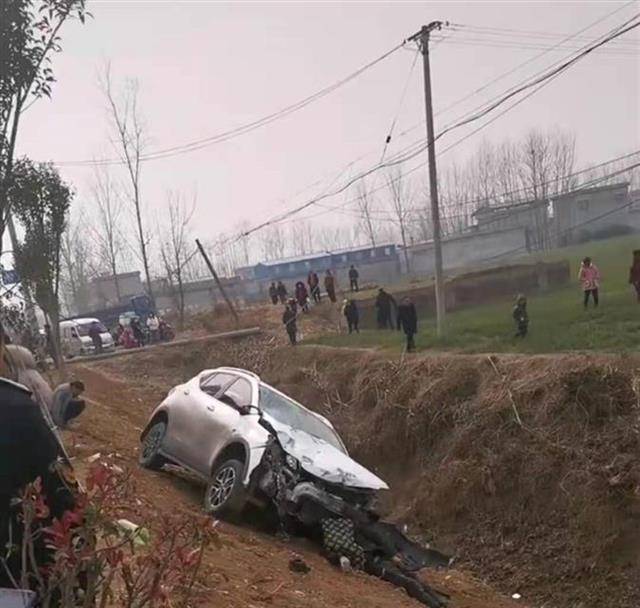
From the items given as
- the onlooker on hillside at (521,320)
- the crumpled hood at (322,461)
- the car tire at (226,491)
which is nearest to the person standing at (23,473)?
the car tire at (226,491)

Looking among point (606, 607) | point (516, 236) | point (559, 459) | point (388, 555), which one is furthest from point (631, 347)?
point (516, 236)

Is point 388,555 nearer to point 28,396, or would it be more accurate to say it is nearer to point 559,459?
point 559,459

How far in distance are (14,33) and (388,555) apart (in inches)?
260

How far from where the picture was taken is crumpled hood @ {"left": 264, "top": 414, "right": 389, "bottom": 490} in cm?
885

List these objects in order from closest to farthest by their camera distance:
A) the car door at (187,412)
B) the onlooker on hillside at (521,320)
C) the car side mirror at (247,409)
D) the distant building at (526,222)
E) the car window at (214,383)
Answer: the car side mirror at (247,409) → the car door at (187,412) → the car window at (214,383) → the onlooker on hillside at (521,320) → the distant building at (526,222)

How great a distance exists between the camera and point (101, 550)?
2.41m

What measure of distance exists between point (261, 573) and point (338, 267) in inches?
2170

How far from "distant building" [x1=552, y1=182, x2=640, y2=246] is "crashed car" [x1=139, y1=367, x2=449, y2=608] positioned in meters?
44.0

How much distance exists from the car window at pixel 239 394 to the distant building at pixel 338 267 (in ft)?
157

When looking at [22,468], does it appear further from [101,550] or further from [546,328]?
[546,328]

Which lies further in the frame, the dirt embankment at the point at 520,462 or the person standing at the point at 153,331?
the person standing at the point at 153,331

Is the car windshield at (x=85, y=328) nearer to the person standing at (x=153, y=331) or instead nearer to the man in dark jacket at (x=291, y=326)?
the person standing at (x=153, y=331)

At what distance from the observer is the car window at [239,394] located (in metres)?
9.84

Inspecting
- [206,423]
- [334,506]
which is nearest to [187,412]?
[206,423]
